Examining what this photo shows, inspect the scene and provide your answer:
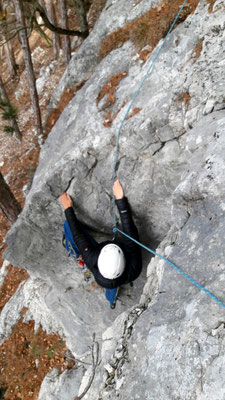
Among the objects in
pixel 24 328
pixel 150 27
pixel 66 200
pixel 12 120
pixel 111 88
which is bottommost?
pixel 24 328

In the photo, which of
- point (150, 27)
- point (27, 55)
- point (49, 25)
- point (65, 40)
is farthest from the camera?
point (65, 40)

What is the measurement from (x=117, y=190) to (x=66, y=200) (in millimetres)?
1233

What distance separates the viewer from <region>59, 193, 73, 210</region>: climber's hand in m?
5.55

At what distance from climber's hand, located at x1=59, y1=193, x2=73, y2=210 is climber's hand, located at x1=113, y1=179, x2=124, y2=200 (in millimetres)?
1082

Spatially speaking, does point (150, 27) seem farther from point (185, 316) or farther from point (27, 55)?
point (27, 55)

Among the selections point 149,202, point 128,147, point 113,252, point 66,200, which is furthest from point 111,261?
point 128,147

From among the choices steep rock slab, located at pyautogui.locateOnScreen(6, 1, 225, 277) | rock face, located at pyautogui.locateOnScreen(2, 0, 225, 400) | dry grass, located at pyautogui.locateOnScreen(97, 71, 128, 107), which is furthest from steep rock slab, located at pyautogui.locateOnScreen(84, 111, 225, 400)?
dry grass, located at pyautogui.locateOnScreen(97, 71, 128, 107)

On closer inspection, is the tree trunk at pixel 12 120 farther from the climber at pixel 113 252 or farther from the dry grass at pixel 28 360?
the dry grass at pixel 28 360

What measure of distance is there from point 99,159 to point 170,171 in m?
1.56

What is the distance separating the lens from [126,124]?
492cm

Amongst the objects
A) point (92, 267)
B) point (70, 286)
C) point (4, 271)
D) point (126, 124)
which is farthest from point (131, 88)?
point (4, 271)

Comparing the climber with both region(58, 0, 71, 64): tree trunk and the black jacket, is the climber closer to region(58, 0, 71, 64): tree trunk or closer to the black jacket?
the black jacket

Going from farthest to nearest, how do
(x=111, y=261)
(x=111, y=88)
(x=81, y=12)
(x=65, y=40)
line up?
(x=65, y=40), (x=81, y=12), (x=111, y=88), (x=111, y=261)

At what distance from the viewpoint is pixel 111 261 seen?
4250 millimetres
